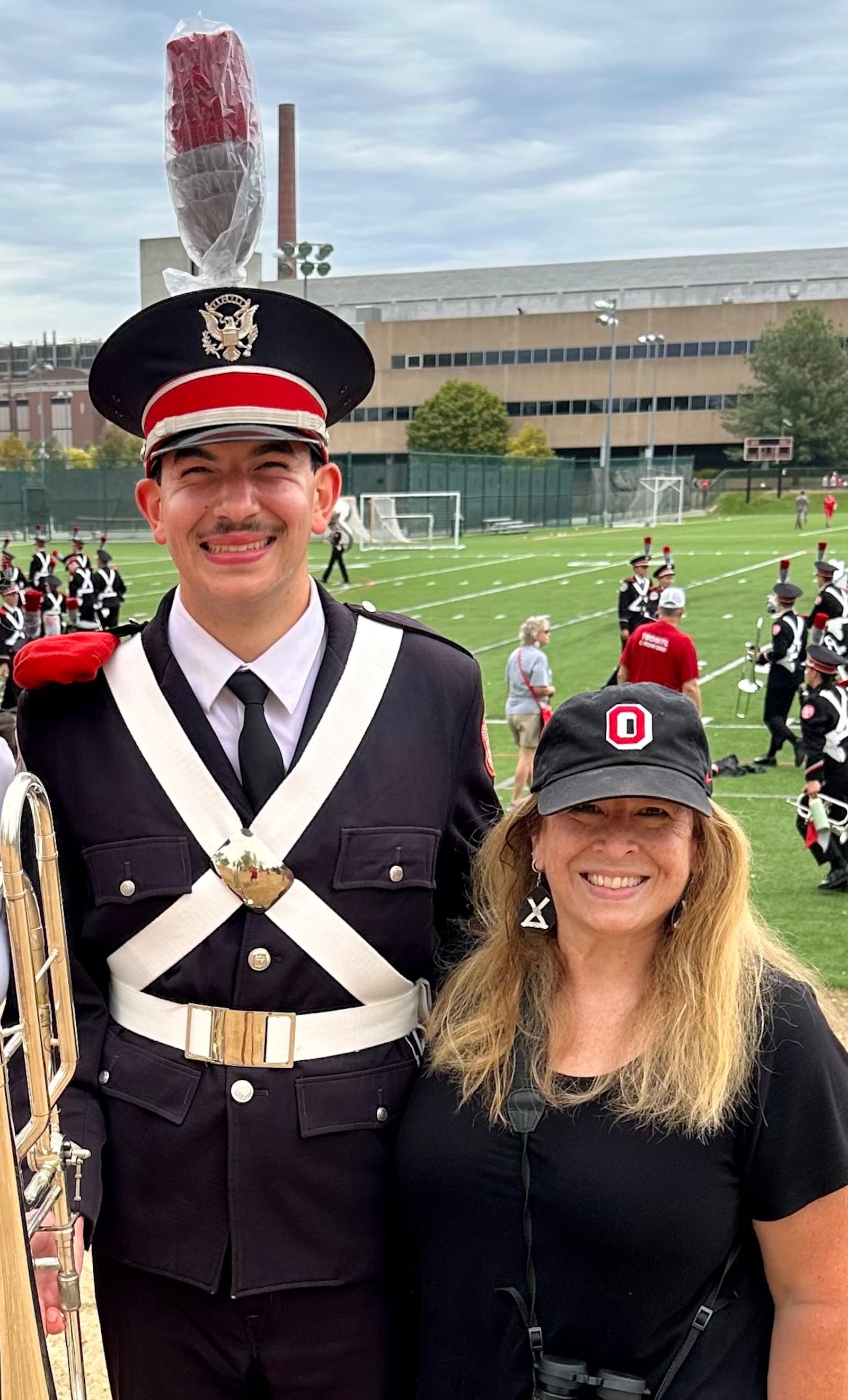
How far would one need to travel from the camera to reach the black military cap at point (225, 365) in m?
2.36

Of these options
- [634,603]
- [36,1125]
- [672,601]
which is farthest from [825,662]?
[36,1125]

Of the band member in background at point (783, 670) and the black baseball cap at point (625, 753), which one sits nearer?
the black baseball cap at point (625, 753)

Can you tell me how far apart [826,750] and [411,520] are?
1441 inches

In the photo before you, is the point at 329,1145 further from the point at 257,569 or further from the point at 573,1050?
→ the point at 257,569

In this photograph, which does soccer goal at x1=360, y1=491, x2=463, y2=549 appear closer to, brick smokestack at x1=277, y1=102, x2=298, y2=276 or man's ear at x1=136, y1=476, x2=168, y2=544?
brick smokestack at x1=277, y1=102, x2=298, y2=276

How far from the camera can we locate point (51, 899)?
79.3 inches

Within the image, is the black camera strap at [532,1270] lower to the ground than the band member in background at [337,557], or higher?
higher

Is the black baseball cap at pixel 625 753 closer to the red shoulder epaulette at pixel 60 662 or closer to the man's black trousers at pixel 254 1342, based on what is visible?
the red shoulder epaulette at pixel 60 662

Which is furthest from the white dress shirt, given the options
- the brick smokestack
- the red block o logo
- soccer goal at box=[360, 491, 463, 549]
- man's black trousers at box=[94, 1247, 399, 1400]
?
the brick smokestack

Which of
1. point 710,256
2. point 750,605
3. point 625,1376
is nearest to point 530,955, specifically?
point 625,1376

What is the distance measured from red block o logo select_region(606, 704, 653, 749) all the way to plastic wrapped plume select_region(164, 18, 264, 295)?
107 centimetres

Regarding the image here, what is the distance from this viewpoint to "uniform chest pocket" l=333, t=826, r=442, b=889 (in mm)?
2359

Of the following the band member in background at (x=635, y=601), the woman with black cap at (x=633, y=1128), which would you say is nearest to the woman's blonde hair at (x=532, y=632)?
the band member in background at (x=635, y=601)

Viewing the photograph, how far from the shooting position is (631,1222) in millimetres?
A: 2064
